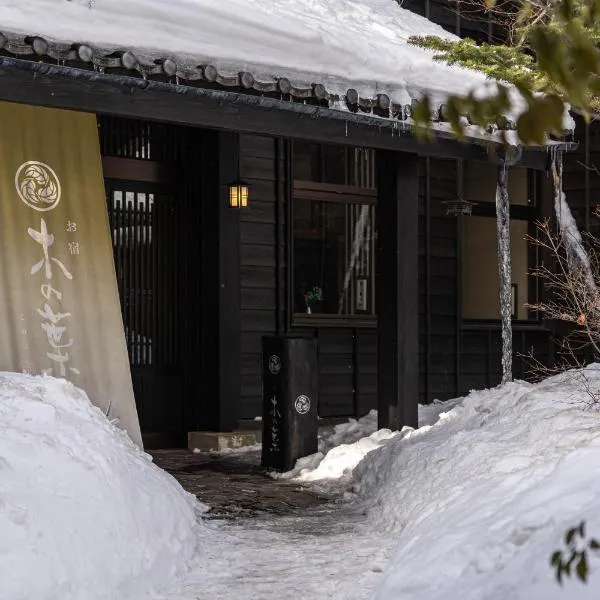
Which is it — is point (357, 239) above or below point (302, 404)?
above

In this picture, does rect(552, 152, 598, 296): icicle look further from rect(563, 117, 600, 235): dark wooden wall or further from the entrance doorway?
the entrance doorway

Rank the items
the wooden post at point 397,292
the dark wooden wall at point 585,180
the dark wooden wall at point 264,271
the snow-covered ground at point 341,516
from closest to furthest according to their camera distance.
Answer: the snow-covered ground at point 341,516 < the wooden post at point 397,292 < the dark wooden wall at point 264,271 < the dark wooden wall at point 585,180

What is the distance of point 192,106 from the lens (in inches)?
Answer: 294

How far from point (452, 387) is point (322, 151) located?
→ 3774mm

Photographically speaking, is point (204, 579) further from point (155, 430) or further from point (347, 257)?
point (347, 257)

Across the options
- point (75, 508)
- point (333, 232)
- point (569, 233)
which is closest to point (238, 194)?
point (333, 232)

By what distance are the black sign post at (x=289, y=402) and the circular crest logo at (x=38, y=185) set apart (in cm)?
263

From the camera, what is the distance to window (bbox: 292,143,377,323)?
40.2 feet

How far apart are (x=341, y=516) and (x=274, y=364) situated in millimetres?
2522

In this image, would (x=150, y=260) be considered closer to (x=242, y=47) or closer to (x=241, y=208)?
(x=241, y=208)

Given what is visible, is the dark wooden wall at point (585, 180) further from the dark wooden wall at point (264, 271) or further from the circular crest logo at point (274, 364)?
the circular crest logo at point (274, 364)

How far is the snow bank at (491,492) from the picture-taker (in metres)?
3.66

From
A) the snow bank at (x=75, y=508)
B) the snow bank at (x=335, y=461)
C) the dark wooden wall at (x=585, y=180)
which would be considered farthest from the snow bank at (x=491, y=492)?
the dark wooden wall at (x=585, y=180)

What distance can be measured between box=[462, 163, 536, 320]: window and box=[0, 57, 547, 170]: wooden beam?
5377 millimetres
